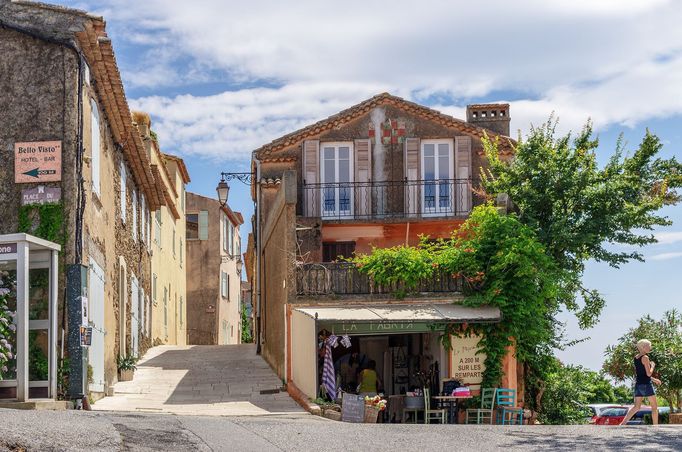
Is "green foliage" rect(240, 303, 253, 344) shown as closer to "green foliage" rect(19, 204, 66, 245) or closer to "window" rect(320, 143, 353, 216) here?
"window" rect(320, 143, 353, 216)

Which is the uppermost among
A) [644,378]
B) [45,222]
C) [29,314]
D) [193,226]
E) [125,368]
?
[193,226]

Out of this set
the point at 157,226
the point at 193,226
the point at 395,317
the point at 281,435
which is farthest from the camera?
the point at 193,226

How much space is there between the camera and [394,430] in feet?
45.6

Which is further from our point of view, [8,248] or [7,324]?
[8,248]

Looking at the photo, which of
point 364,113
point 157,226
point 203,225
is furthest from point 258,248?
point 203,225

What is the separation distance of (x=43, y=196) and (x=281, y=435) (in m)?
6.18

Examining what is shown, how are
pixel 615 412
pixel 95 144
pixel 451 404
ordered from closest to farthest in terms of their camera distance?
pixel 95 144
pixel 451 404
pixel 615 412

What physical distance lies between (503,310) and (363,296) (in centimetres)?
282

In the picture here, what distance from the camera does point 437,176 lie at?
2806 centimetres

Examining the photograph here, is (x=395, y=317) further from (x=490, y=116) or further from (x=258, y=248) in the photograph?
(x=490, y=116)

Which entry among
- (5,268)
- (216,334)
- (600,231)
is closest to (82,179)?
(5,268)

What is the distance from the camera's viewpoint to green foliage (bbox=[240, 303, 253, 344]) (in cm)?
5562

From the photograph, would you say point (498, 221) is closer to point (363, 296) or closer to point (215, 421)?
point (363, 296)

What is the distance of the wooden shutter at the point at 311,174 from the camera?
27594 millimetres
